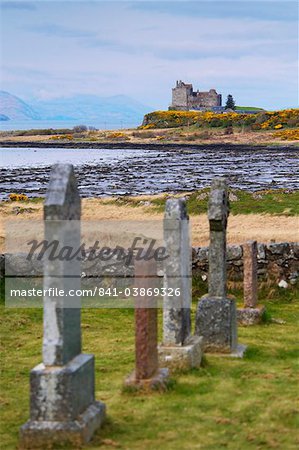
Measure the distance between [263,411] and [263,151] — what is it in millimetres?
90128

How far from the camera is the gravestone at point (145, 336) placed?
9.50 metres

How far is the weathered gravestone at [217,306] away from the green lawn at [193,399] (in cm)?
30

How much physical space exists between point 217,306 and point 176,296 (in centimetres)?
153

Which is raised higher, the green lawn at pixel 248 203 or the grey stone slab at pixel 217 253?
the green lawn at pixel 248 203

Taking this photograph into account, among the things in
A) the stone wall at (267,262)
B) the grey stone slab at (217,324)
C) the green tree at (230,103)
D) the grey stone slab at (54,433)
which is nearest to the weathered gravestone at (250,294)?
the stone wall at (267,262)

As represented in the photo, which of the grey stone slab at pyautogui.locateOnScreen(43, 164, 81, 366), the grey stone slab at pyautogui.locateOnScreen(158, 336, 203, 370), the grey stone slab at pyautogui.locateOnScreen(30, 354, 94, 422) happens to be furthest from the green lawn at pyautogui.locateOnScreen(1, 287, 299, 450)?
the grey stone slab at pyautogui.locateOnScreen(43, 164, 81, 366)

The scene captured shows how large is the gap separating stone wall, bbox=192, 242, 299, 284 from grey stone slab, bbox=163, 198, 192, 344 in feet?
20.9

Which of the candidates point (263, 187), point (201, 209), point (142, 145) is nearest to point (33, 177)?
point (263, 187)

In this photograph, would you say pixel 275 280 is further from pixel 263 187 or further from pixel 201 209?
pixel 263 187

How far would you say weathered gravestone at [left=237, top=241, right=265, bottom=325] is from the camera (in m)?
14.5

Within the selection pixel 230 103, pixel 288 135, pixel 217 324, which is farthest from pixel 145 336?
pixel 230 103

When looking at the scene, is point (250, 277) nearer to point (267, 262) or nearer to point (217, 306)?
point (267, 262)

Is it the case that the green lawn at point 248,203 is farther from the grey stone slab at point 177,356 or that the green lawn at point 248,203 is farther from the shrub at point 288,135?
the shrub at point 288,135

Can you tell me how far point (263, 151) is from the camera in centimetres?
9762
